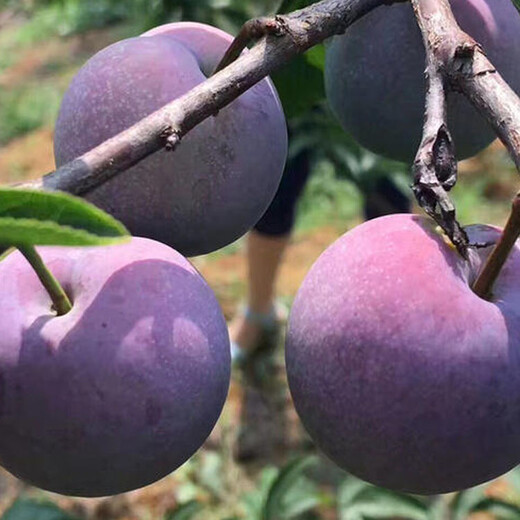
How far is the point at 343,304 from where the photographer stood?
0.66 metres

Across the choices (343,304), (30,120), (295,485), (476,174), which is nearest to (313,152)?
(295,485)

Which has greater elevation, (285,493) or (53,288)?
(53,288)

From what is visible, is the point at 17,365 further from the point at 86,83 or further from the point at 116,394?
the point at 86,83

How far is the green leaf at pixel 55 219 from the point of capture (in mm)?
548

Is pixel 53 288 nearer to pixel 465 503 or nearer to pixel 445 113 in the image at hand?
pixel 445 113

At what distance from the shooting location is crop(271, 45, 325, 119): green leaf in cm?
103

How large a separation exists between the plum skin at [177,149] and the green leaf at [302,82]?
0.24 m

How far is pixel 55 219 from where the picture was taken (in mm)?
564

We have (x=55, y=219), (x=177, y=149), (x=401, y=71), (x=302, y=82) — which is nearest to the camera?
(x=55, y=219)

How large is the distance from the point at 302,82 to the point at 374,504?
2.92 feet

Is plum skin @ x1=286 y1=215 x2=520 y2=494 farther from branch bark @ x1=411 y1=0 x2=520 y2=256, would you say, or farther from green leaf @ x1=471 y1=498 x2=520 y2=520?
green leaf @ x1=471 y1=498 x2=520 y2=520

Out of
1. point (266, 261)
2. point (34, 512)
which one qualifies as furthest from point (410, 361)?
point (266, 261)

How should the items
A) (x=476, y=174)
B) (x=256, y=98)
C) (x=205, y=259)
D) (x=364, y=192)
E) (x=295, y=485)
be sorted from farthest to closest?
(x=476, y=174) → (x=205, y=259) → (x=364, y=192) → (x=295, y=485) → (x=256, y=98)

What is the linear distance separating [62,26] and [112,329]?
15.0ft
